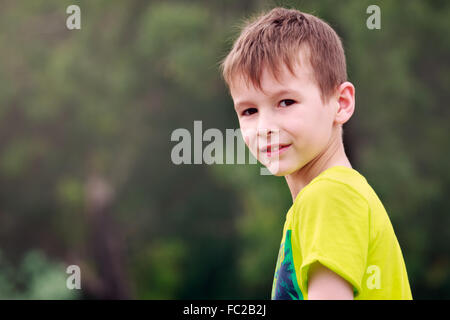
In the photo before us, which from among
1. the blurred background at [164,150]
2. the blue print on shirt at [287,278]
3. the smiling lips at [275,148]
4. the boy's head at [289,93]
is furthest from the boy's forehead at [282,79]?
the blurred background at [164,150]

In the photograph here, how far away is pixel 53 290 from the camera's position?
8125mm

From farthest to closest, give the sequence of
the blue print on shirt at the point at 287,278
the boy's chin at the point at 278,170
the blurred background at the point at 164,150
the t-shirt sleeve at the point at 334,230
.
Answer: the blurred background at the point at 164,150, the boy's chin at the point at 278,170, the blue print on shirt at the point at 287,278, the t-shirt sleeve at the point at 334,230

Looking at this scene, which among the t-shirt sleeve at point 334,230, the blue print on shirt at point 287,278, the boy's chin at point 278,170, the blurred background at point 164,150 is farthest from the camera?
the blurred background at point 164,150

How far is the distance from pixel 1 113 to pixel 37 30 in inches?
53.4

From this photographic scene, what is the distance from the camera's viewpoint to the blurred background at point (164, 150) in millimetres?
7672

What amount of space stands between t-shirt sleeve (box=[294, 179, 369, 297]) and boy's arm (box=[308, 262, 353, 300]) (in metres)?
0.02

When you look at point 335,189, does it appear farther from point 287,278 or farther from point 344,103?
point 344,103

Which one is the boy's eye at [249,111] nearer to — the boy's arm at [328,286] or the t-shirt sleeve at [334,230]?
the t-shirt sleeve at [334,230]

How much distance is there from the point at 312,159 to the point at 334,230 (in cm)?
30

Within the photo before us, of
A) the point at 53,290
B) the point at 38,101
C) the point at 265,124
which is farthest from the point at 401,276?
the point at 38,101

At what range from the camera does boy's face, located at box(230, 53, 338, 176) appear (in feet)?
4.75

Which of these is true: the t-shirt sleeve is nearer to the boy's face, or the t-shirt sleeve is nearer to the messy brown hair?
the boy's face
